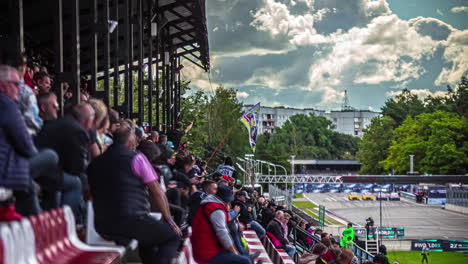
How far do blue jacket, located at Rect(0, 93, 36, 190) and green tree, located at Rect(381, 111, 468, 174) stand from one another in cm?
8397

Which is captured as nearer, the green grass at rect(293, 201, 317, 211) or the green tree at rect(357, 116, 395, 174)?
the green grass at rect(293, 201, 317, 211)

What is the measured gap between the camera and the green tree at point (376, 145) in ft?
341

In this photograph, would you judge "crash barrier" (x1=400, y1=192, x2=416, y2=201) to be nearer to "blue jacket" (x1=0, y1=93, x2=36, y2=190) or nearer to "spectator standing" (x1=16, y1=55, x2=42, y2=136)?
"spectator standing" (x1=16, y1=55, x2=42, y2=136)

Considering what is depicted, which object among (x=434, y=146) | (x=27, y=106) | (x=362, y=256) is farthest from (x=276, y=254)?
(x=434, y=146)

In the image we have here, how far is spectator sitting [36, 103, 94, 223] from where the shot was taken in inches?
190

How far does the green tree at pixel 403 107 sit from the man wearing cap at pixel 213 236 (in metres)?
113

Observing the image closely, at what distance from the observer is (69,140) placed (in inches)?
190

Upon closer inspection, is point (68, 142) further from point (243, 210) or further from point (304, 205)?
point (304, 205)

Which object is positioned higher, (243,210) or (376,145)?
(243,210)

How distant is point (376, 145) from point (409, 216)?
4496 centimetres

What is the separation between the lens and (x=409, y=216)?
6059cm

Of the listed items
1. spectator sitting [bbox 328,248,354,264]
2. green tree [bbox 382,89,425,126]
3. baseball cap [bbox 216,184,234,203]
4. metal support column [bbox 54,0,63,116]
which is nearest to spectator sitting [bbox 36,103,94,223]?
baseball cap [bbox 216,184,234,203]

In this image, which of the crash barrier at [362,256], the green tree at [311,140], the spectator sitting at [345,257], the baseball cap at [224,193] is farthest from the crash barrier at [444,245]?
the green tree at [311,140]

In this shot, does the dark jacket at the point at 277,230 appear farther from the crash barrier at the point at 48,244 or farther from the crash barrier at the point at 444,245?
the crash barrier at the point at 444,245
